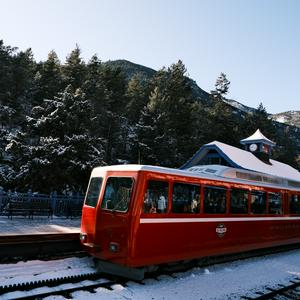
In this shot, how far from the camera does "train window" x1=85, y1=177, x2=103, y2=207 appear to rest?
10.1 m

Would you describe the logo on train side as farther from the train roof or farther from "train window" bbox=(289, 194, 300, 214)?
"train window" bbox=(289, 194, 300, 214)

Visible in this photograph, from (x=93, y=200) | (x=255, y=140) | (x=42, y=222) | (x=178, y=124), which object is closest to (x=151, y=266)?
(x=93, y=200)

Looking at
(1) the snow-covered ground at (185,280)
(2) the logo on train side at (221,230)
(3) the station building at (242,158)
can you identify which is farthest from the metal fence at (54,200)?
(2) the logo on train side at (221,230)

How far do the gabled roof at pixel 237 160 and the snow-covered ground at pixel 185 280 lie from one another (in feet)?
45.0

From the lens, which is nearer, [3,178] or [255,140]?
[3,178]

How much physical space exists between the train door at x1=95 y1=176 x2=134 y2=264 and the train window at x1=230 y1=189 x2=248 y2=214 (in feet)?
14.5

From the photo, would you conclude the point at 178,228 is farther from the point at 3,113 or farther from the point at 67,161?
the point at 3,113

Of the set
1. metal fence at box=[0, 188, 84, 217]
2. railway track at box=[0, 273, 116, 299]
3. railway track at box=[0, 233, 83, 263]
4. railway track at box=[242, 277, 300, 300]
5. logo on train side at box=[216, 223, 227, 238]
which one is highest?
metal fence at box=[0, 188, 84, 217]

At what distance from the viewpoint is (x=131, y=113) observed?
181 ft

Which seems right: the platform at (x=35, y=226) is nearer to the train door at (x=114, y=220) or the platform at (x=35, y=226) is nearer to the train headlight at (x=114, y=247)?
Result: the train door at (x=114, y=220)

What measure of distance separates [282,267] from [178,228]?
202 inches

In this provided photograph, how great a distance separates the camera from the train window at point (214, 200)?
11.1 metres

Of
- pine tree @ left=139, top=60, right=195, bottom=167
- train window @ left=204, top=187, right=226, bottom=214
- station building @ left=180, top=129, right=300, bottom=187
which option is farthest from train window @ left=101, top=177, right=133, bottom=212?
pine tree @ left=139, top=60, right=195, bottom=167

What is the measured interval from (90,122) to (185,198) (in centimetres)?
2061
